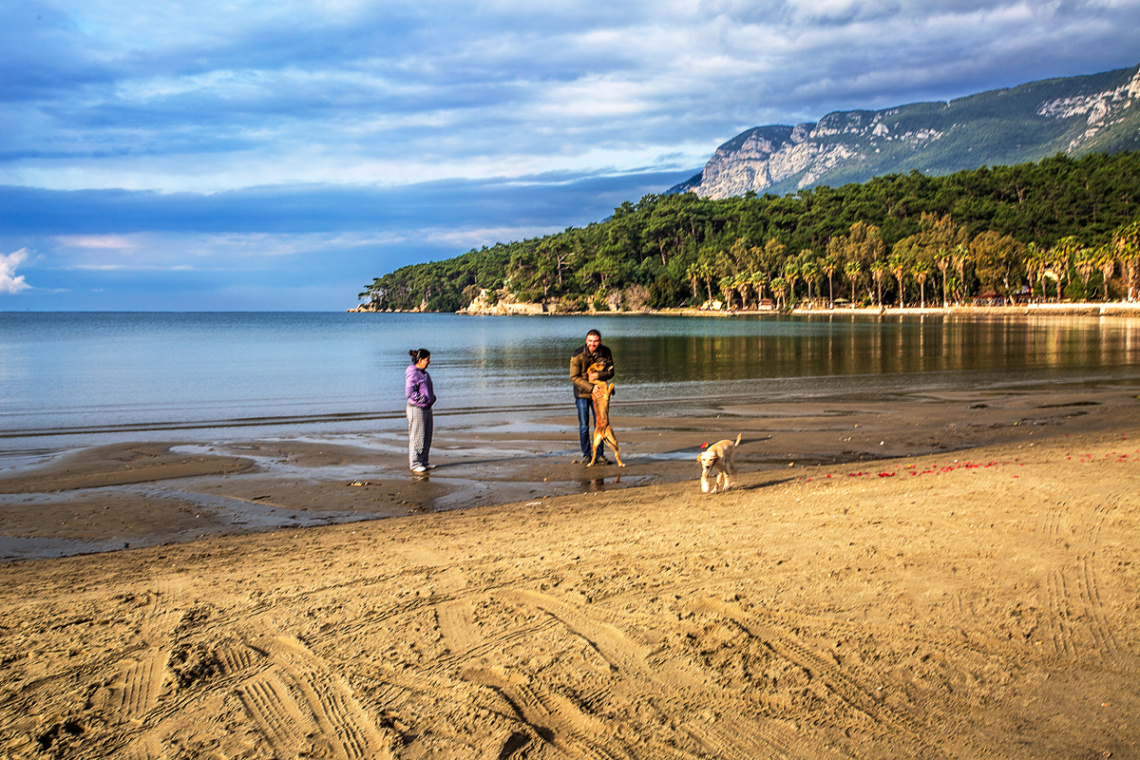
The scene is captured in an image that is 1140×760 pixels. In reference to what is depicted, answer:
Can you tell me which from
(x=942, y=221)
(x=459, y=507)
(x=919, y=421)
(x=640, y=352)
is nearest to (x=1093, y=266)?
(x=942, y=221)

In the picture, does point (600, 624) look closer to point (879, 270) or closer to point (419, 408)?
point (419, 408)

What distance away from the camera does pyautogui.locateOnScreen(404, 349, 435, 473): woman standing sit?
1170 cm

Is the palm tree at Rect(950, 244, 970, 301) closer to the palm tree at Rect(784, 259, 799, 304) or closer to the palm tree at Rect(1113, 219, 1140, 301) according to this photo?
the palm tree at Rect(1113, 219, 1140, 301)

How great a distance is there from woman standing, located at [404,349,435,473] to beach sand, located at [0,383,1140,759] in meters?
2.00

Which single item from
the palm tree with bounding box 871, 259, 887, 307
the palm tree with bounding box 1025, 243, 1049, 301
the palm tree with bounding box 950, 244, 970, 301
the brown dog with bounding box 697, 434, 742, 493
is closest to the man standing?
the brown dog with bounding box 697, 434, 742, 493

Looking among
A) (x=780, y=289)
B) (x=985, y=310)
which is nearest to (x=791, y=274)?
(x=780, y=289)

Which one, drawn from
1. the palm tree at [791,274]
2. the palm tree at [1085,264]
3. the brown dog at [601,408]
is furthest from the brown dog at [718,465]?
the palm tree at [791,274]

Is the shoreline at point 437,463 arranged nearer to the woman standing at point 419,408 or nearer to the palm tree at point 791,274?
the woman standing at point 419,408

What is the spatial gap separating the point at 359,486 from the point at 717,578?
22.9 ft

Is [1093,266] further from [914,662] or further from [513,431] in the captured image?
[914,662]

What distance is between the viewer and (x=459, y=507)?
9734 mm

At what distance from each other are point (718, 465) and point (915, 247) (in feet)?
459

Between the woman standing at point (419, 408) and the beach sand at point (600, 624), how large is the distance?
200cm

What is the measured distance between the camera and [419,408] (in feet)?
38.7
